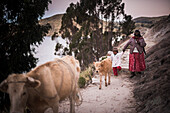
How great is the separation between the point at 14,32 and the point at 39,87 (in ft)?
7.22

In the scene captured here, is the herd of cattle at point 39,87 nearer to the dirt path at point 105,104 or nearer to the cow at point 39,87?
the cow at point 39,87

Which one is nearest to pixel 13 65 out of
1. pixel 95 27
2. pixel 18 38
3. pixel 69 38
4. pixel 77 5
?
pixel 18 38

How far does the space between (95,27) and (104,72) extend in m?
12.8

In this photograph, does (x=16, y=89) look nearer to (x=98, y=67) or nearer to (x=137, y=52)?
(x=98, y=67)

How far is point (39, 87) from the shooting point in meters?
2.47

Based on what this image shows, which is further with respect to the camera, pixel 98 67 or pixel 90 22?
pixel 90 22

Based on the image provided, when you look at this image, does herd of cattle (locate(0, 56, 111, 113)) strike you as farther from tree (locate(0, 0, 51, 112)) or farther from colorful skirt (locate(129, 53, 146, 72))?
colorful skirt (locate(129, 53, 146, 72))

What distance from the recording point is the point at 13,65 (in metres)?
3.56

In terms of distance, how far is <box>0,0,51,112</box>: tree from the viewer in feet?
11.3

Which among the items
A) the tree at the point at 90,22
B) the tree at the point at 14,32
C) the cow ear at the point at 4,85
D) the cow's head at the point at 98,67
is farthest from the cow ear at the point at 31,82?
the tree at the point at 90,22

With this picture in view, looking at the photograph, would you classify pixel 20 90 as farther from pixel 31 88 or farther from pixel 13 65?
pixel 13 65

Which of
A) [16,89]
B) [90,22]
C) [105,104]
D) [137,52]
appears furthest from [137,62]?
[90,22]

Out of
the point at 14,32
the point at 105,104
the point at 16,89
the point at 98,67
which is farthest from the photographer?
the point at 98,67

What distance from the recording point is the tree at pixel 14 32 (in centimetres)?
344
